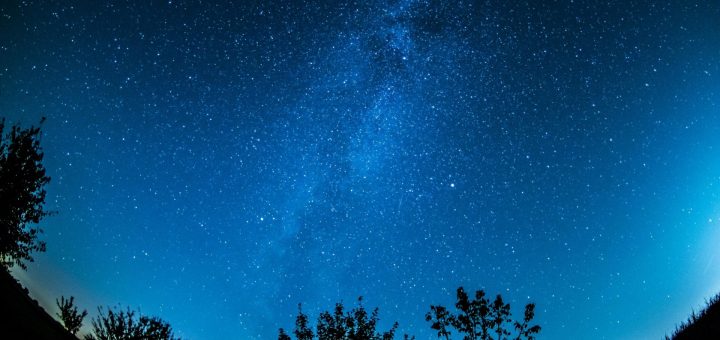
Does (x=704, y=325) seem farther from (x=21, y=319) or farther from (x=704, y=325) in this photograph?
(x=21, y=319)

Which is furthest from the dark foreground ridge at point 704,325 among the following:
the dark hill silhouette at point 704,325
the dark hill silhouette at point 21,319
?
the dark hill silhouette at point 21,319

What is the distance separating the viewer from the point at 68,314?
95.6 ft

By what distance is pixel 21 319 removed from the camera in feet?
31.7

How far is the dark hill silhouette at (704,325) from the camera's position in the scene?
49.9 ft

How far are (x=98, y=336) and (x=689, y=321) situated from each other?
35.0 meters

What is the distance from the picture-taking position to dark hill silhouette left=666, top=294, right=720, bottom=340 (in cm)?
1522

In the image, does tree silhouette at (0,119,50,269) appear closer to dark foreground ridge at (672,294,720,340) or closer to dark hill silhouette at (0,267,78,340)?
dark hill silhouette at (0,267,78,340)

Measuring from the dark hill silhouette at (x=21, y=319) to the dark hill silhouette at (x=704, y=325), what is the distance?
23025 millimetres

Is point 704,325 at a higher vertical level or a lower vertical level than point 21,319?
higher

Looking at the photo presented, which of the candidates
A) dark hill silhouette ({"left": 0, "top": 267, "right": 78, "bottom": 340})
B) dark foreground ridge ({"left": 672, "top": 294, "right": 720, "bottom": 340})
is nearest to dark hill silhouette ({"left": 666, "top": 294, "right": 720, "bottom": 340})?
dark foreground ridge ({"left": 672, "top": 294, "right": 720, "bottom": 340})

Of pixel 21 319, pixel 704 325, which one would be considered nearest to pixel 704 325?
pixel 704 325

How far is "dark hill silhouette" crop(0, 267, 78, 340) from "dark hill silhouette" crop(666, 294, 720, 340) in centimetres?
2303

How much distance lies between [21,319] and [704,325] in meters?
27.1

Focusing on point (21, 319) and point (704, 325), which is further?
point (704, 325)
